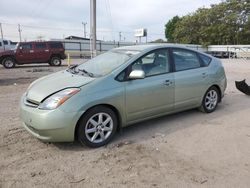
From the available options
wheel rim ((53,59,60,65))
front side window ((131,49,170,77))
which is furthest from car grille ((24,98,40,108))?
wheel rim ((53,59,60,65))

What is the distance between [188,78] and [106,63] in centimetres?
169

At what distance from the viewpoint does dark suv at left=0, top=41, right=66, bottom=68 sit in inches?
784

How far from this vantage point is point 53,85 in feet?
14.3

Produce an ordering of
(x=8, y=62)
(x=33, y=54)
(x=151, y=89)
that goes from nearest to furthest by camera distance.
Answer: (x=151, y=89) < (x=8, y=62) < (x=33, y=54)

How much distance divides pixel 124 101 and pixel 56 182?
5.66ft

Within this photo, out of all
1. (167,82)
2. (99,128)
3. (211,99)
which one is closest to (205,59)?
Result: (211,99)

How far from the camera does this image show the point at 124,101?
4.48 m

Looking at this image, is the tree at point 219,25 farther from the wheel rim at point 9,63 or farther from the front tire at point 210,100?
the front tire at point 210,100

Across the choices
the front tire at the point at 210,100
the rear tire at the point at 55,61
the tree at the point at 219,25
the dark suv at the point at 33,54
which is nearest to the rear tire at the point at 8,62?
the dark suv at the point at 33,54

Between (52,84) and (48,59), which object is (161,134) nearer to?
(52,84)

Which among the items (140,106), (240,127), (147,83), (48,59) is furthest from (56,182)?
(48,59)

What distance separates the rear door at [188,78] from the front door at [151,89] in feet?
0.64

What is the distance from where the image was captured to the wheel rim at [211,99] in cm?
606

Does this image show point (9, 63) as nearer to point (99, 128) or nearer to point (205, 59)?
point (205, 59)
